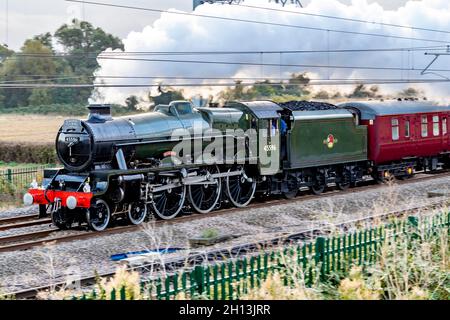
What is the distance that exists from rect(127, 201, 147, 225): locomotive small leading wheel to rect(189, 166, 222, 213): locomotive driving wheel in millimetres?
1311

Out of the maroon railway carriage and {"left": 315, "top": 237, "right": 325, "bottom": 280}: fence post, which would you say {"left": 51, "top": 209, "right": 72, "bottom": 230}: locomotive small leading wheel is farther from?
the maroon railway carriage

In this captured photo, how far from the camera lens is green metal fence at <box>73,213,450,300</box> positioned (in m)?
7.30

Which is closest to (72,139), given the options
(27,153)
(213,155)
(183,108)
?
(183,108)

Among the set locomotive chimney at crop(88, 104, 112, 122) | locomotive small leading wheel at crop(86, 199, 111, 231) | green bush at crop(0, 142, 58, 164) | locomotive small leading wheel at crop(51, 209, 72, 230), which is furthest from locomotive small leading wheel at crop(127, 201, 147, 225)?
green bush at crop(0, 142, 58, 164)

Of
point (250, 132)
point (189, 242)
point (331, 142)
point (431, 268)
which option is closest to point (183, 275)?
point (431, 268)

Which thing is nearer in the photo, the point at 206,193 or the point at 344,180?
the point at 206,193

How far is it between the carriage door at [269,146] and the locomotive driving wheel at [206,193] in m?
1.55

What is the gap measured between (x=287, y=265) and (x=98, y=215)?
6.60 meters

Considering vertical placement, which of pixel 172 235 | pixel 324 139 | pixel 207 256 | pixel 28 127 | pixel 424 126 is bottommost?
pixel 207 256

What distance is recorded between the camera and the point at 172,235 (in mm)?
13430

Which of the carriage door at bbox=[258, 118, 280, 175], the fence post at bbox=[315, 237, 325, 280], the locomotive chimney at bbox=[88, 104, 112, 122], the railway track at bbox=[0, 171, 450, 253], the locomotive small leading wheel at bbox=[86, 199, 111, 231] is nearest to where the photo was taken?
the fence post at bbox=[315, 237, 325, 280]

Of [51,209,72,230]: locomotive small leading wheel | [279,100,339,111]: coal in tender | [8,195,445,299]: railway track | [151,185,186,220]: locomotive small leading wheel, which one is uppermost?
[279,100,339,111]: coal in tender

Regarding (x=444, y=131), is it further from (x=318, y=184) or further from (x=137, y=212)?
(x=137, y=212)

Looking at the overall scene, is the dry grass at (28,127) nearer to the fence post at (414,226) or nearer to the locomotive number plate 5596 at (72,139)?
the locomotive number plate 5596 at (72,139)
